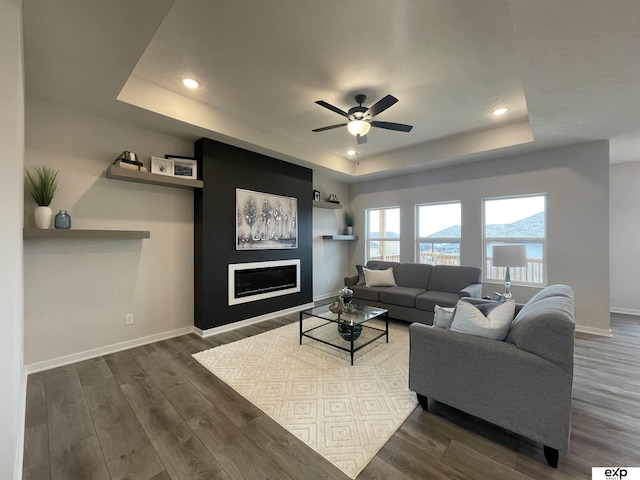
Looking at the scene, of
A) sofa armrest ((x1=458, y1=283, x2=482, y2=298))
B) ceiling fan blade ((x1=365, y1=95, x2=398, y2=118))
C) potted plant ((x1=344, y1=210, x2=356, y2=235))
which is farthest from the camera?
potted plant ((x1=344, y1=210, x2=356, y2=235))

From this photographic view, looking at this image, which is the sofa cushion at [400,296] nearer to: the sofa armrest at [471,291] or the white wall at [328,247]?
the sofa armrest at [471,291]

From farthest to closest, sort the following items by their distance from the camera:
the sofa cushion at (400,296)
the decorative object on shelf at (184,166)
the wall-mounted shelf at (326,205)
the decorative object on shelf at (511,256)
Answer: the wall-mounted shelf at (326,205) → the sofa cushion at (400,296) → the decorative object on shelf at (184,166) → the decorative object on shelf at (511,256)

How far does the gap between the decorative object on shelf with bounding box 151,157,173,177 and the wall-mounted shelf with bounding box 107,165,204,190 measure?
0.10 meters

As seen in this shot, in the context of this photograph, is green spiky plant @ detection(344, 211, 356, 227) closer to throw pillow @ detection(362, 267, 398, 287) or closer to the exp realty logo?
throw pillow @ detection(362, 267, 398, 287)

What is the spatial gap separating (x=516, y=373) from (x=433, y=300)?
210 cm

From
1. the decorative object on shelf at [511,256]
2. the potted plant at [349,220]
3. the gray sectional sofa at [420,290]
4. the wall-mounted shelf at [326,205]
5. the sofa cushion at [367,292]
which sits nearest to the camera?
→ the decorative object on shelf at [511,256]

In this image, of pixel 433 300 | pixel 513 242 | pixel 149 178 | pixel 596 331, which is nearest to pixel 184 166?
pixel 149 178

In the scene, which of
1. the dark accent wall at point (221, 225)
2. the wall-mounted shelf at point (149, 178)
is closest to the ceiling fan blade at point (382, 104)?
the dark accent wall at point (221, 225)

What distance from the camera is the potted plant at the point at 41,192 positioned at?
2.54m

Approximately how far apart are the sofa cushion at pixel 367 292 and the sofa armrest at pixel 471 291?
3.82 feet

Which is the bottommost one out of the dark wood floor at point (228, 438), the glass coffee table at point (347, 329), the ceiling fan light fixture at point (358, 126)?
the dark wood floor at point (228, 438)

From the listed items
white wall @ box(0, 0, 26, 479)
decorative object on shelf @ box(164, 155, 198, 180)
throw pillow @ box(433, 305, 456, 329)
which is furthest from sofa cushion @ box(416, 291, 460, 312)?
white wall @ box(0, 0, 26, 479)

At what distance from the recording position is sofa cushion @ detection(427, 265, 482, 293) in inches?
161

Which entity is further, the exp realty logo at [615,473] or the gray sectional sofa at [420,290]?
the gray sectional sofa at [420,290]
